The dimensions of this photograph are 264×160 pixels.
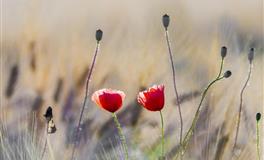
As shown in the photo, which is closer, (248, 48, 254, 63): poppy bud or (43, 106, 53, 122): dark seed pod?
(43, 106, 53, 122): dark seed pod

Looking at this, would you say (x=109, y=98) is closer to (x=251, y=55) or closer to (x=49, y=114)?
(x=49, y=114)

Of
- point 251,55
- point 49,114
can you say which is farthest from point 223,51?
point 49,114

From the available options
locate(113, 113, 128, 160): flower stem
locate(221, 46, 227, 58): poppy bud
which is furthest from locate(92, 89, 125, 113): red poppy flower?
locate(221, 46, 227, 58): poppy bud

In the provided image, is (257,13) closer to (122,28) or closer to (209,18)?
(209,18)

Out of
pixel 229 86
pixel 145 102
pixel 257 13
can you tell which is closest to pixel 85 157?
pixel 145 102

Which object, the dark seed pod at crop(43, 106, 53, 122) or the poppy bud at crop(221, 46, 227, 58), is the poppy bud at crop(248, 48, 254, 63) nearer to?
the poppy bud at crop(221, 46, 227, 58)

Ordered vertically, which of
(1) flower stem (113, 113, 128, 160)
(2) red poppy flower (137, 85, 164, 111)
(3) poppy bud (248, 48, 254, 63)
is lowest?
(1) flower stem (113, 113, 128, 160)
